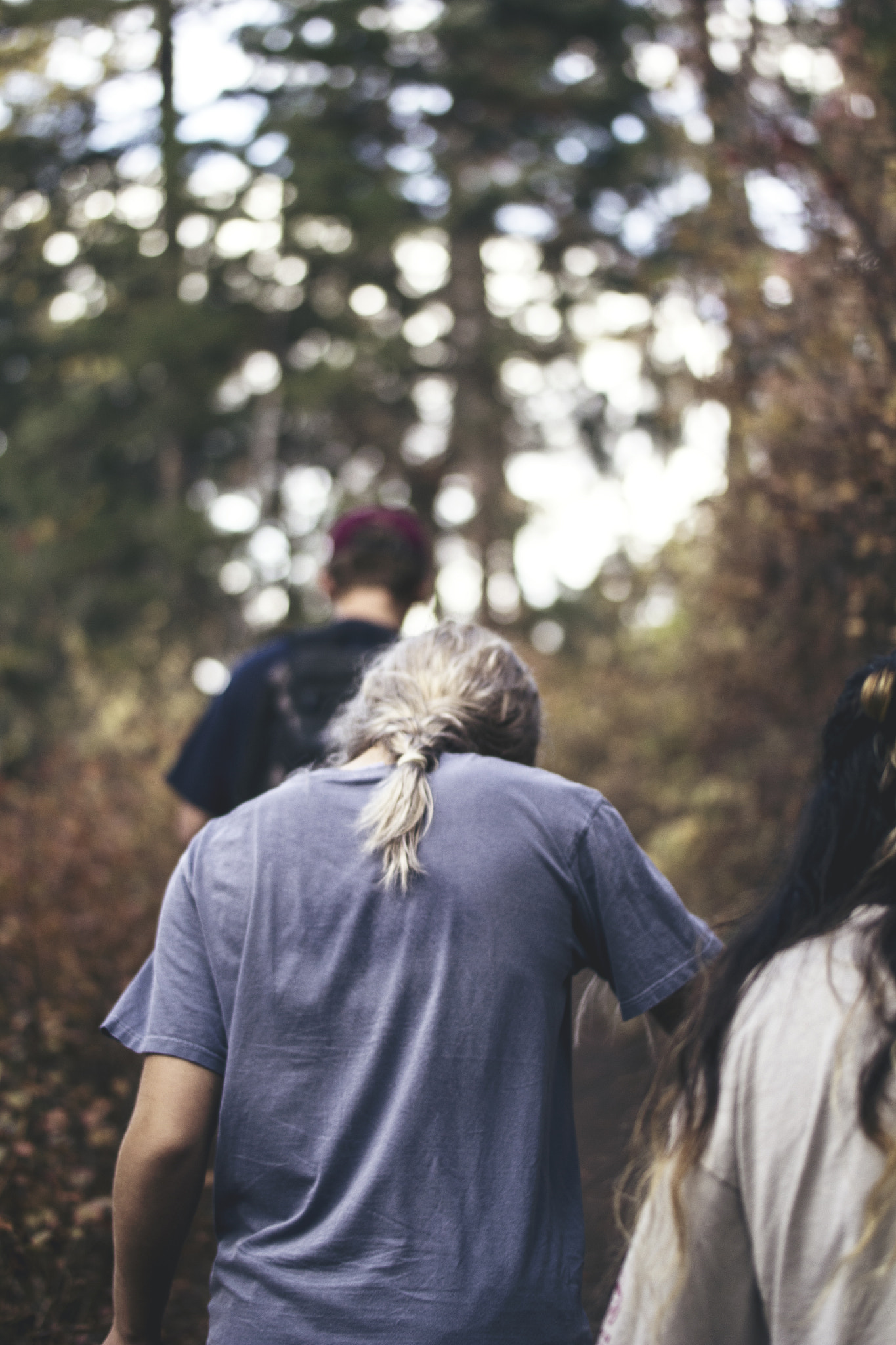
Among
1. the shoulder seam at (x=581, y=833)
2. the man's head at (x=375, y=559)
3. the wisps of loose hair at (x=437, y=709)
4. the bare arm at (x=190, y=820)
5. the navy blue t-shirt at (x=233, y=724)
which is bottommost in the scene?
the bare arm at (x=190, y=820)

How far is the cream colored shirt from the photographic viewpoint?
118 centimetres

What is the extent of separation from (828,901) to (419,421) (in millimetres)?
15427

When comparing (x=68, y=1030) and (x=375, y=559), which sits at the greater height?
(x=375, y=559)

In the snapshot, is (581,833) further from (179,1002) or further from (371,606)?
(371,606)

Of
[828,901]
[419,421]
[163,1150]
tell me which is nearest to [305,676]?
[163,1150]

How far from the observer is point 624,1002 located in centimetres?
189

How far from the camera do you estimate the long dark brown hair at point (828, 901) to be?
1.28 m

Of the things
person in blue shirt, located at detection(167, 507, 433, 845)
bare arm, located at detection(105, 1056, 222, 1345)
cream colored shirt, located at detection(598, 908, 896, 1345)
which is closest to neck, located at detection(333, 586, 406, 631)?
person in blue shirt, located at detection(167, 507, 433, 845)

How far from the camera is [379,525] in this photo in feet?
11.1

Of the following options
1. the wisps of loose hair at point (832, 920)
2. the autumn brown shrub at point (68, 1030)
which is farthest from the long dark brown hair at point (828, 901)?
the autumn brown shrub at point (68, 1030)

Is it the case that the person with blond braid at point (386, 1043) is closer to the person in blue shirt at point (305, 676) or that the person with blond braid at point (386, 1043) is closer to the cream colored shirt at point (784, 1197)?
the cream colored shirt at point (784, 1197)

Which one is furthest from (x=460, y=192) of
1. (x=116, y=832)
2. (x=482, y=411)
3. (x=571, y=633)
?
(x=116, y=832)

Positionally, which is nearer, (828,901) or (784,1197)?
(784,1197)

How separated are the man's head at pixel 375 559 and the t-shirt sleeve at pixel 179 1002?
1.55m
